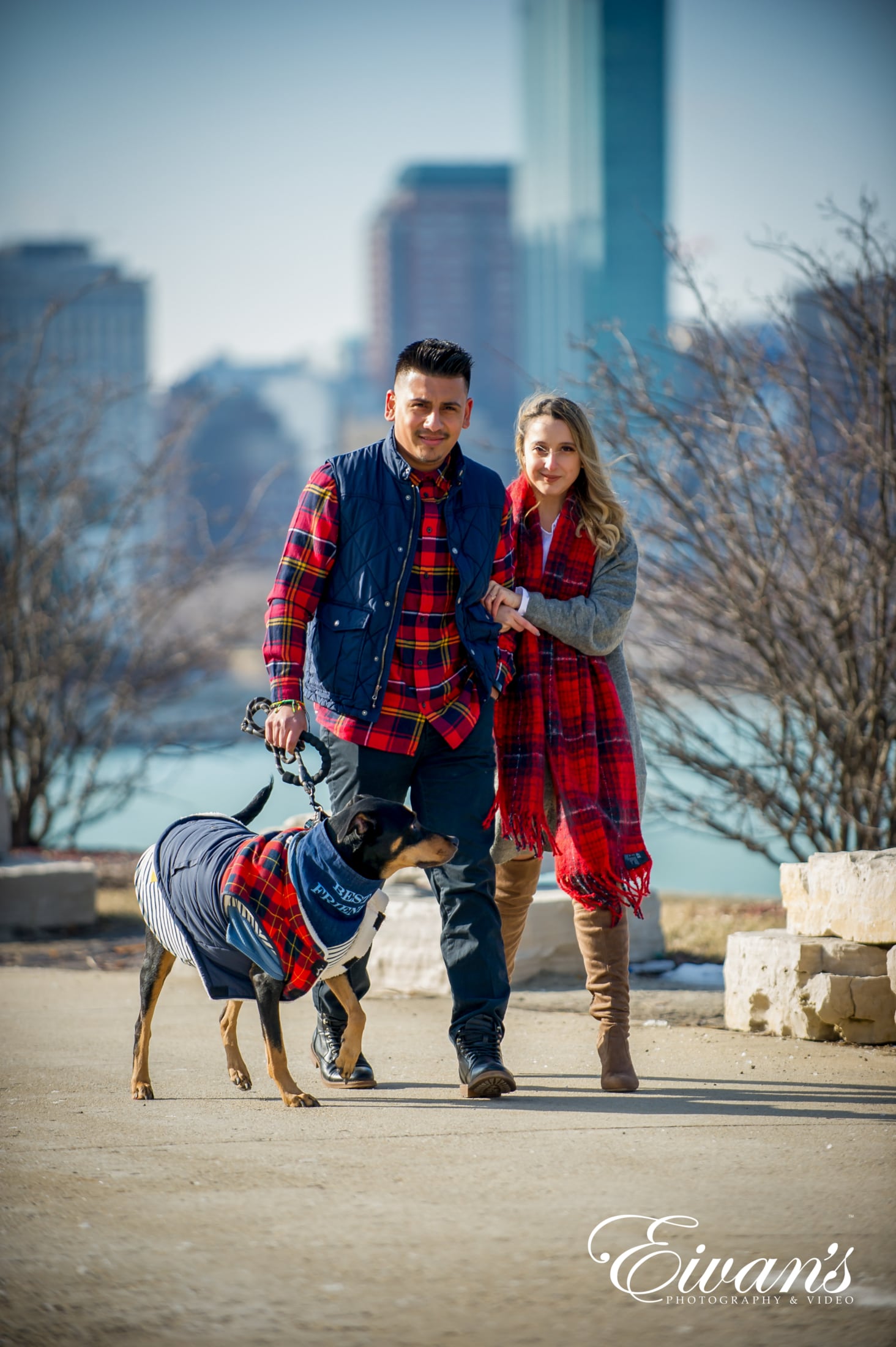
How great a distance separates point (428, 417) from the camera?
426 cm

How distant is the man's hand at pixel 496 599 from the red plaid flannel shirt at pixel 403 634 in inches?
3.8

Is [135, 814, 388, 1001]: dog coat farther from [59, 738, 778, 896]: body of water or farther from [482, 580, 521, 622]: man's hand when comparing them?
[482, 580, 521, 622]: man's hand

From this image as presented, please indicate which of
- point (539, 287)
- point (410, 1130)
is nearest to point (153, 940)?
point (410, 1130)

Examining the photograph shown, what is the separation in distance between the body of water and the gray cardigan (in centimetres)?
96

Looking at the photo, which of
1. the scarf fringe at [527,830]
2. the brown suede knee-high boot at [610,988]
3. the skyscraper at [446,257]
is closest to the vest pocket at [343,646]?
the scarf fringe at [527,830]

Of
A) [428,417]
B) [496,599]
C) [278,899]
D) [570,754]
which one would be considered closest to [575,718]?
[570,754]

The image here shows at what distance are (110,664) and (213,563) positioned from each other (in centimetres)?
120

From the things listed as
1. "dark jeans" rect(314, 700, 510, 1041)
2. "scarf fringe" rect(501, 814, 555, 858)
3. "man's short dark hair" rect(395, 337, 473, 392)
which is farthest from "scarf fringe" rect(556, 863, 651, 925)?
"man's short dark hair" rect(395, 337, 473, 392)

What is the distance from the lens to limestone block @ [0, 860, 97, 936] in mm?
8062

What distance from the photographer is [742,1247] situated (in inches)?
109

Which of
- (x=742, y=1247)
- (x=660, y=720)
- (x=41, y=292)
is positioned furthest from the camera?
(x=41, y=292)

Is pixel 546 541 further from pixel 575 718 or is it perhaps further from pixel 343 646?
pixel 343 646

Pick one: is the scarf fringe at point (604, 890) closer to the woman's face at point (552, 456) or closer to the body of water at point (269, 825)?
the body of water at point (269, 825)

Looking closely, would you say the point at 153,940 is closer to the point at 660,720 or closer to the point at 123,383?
the point at 660,720
